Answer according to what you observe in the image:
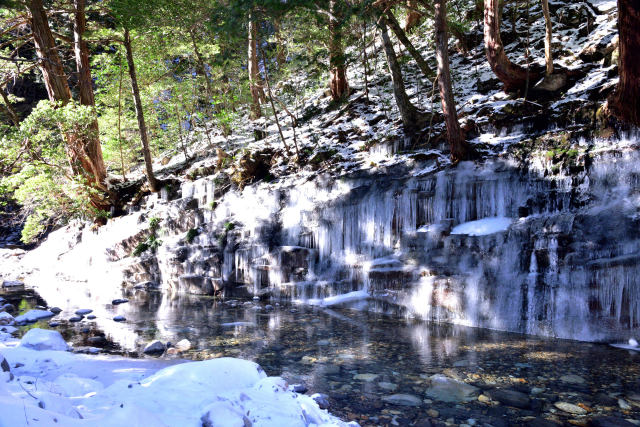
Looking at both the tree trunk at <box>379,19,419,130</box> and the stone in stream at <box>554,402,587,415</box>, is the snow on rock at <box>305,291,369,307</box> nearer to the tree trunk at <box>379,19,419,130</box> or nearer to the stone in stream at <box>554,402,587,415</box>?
the stone in stream at <box>554,402,587,415</box>

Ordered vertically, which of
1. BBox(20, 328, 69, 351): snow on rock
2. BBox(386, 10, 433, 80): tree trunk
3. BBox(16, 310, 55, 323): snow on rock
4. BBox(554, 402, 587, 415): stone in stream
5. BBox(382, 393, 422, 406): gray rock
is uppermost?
BBox(386, 10, 433, 80): tree trunk

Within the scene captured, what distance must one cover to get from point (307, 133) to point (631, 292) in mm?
11342

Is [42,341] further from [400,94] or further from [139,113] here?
[139,113]

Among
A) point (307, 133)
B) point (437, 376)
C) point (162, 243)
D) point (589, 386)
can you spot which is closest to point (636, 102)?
point (589, 386)

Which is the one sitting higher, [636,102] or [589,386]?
[636,102]

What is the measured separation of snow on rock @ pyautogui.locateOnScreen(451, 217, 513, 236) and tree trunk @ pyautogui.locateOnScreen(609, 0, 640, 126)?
274 centimetres

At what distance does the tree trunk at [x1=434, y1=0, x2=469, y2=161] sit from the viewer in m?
8.47

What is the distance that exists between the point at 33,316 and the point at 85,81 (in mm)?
12305

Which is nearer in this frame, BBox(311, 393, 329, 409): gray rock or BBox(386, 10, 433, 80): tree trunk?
BBox(311, 393, 329, 409): gray rock

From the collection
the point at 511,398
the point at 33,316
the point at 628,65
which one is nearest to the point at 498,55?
the point at 628,65

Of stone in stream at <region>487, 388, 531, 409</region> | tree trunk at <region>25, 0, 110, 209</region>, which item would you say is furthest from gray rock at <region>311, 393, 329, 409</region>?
tree trunk at <region>25, 0, 110, 209</region>

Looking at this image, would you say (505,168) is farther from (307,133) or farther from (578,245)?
(307,133)

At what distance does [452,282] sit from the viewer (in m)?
7.24

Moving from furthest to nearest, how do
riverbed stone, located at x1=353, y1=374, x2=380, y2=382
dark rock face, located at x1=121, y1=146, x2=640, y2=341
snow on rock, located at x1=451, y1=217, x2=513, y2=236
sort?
1. snow on rock, located at x1=451, y1=217, x2=513, y2=236
2. dark rock face, located at x1=121, y1=146, x2=640, y2=341
3. riverbed stone, located at x1=353, y1=374, x2=380, y2=382
